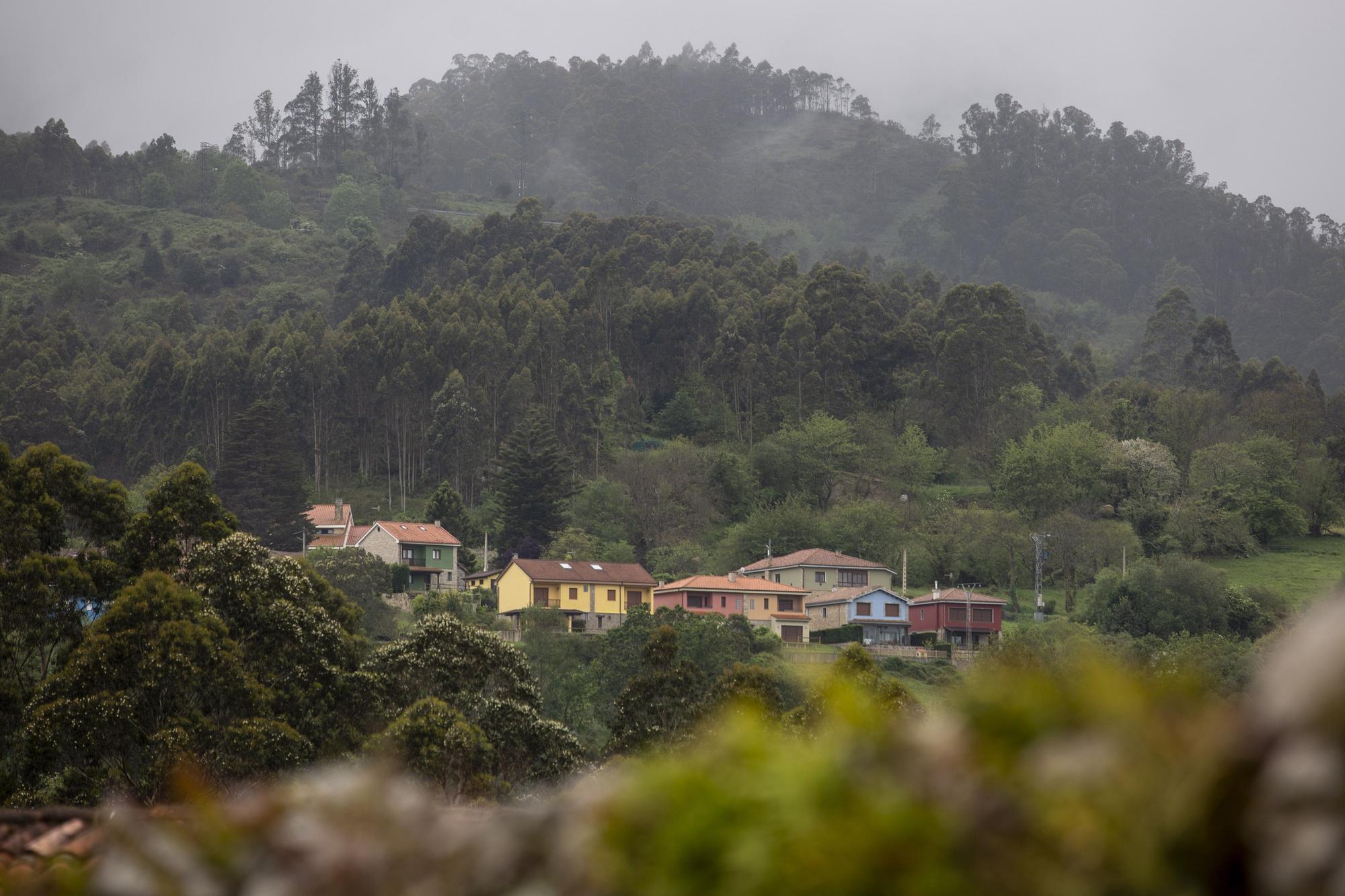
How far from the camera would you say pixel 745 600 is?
56.8m

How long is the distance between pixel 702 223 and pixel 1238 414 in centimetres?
6221

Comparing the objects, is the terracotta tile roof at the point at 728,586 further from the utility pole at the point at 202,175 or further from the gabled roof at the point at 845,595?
the utility pole at the point at 202,175

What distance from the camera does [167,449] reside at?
266ft

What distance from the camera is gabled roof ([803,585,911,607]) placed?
2251 inches

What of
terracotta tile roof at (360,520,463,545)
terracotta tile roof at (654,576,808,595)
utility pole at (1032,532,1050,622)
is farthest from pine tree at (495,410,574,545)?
utility pole at (1032,532,1050,622)

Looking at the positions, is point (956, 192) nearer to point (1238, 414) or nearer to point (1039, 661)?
point (1238, 414)

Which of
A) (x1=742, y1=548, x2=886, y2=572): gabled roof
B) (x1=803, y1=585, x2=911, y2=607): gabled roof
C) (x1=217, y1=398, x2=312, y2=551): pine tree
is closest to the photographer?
(x1=803, y1=585, x2=911, y2=607): gabled roof

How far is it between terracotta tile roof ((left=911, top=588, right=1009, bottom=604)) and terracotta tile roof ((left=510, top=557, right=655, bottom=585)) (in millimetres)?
12818

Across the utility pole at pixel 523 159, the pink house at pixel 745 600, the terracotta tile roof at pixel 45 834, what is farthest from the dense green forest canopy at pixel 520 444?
the utility pole at pixel 523 159

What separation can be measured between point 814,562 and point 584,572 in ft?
38.9

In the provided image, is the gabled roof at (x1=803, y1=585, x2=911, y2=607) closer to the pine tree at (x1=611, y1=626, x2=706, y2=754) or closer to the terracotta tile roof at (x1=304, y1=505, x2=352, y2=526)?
the terracotta tile roof at (x1=304, y1=505, x2=352, y2=526)

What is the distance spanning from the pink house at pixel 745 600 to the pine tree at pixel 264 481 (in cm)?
2167

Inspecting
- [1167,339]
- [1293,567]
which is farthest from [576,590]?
[1167,339]

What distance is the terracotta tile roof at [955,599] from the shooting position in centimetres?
5569
